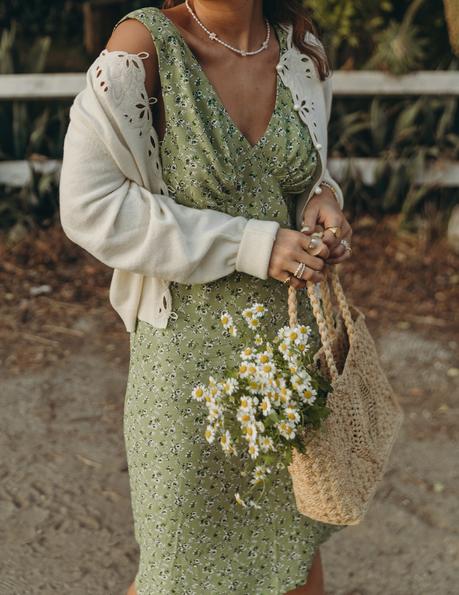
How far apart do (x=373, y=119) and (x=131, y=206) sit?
434 centimetres

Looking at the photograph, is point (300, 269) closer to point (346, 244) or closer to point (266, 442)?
point (346, 244)

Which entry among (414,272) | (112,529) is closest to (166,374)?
(112,529)

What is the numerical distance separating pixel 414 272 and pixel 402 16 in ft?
6.82

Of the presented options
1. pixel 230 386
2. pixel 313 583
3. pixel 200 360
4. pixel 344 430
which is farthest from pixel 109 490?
pixel 230 386

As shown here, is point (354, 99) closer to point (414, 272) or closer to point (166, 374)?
point (414, 272)

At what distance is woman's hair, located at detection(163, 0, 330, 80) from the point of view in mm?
2244

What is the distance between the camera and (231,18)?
2041 millimetres

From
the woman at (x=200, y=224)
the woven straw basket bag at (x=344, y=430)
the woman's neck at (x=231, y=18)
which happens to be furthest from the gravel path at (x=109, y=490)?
the woman's neck at (x=231, y=18)

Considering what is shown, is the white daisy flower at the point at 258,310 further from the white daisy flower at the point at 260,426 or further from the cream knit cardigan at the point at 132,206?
the white daisy flower at the point at 260,426

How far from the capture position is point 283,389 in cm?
184

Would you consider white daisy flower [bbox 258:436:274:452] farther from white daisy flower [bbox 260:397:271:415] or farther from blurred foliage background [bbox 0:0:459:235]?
blurred foliage background [bbox 0:0:459:235]

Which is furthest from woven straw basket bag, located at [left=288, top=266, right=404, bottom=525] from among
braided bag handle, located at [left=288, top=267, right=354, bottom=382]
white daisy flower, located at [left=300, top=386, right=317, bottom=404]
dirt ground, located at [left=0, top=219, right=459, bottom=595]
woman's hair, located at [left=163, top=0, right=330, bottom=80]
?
dirt ground, located at [left=0, top=219, right=459, bottom=595]

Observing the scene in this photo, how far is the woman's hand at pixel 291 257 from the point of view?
199 centimetres

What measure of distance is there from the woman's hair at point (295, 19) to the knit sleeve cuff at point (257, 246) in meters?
0.52
